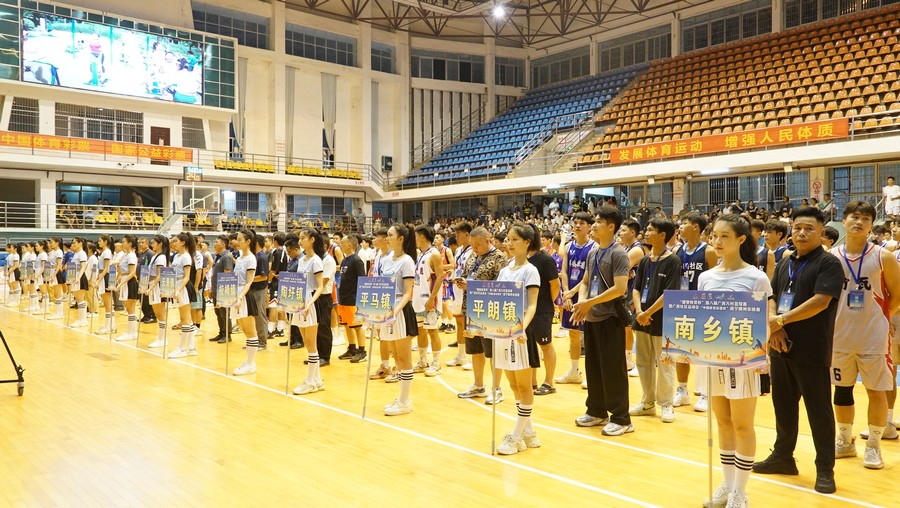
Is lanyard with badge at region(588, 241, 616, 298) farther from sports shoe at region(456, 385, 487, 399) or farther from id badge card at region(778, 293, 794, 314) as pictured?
sports shoe at region(456, 385, 487, 399)

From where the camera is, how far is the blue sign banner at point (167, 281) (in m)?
8.57

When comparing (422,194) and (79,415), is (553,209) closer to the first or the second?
(422,194)

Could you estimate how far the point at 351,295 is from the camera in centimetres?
827

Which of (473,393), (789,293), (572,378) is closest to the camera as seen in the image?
(789,293)

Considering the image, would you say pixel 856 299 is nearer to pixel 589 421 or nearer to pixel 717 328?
pixel 717 328

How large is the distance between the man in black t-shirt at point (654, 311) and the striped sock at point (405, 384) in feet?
6.37

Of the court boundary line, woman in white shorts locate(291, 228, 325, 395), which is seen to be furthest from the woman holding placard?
woman in white shorts locate(291, 228, 325, 395)

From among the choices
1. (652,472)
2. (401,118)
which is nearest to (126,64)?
(401,118)

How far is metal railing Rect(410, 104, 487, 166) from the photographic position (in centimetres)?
3017

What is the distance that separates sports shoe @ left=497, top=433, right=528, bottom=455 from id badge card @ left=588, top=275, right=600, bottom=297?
1276 millimetres

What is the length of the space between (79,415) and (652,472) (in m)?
4.89

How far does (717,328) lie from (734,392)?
332mm

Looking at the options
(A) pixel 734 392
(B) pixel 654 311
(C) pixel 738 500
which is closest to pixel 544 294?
(B) pixel 654 311

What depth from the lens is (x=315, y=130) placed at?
90.2ft
